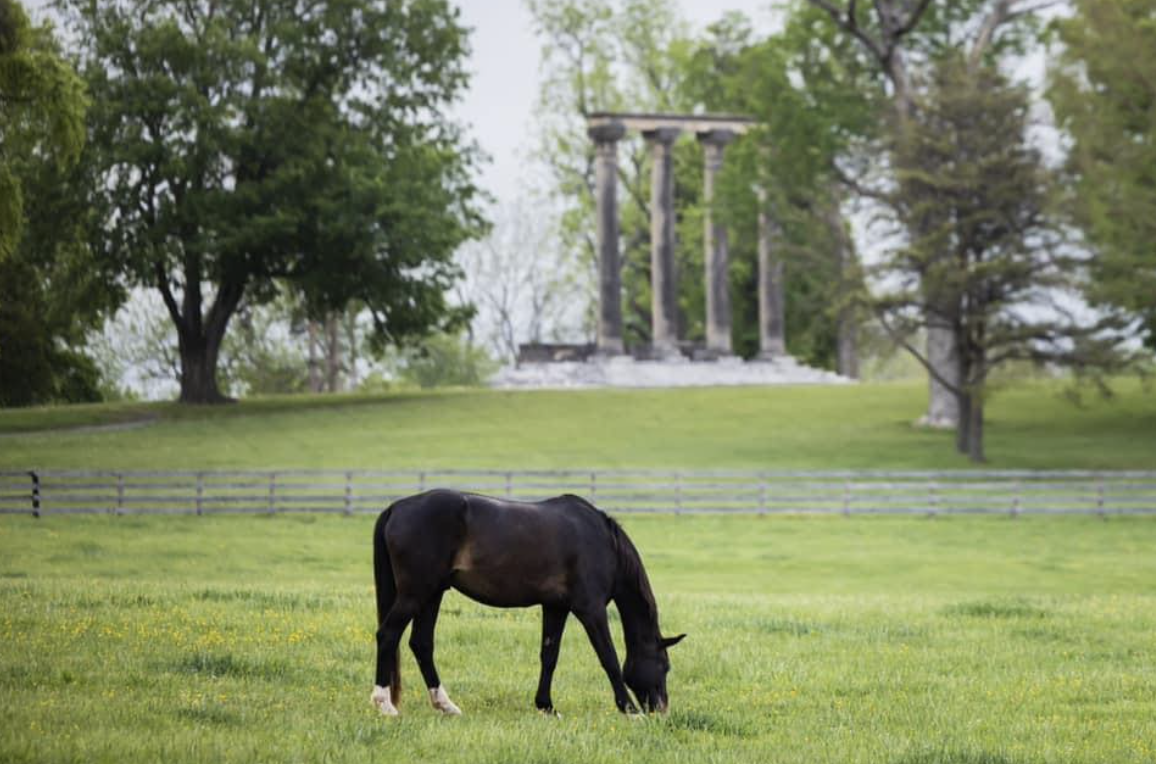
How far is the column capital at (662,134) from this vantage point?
77.8 metres

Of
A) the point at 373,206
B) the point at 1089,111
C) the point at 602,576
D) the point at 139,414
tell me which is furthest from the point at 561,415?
the point at 602,576

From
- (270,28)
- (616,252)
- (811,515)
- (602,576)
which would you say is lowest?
(811,515)

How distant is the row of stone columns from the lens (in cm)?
7769

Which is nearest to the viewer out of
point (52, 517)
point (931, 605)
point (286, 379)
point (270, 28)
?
point (931, 605)

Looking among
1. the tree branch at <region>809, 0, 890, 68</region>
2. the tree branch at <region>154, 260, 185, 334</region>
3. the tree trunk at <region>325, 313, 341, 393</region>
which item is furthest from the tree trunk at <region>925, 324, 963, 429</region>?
the tree trunk at <region>325, 313, 341, 393</region>

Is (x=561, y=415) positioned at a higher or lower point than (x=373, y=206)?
lower

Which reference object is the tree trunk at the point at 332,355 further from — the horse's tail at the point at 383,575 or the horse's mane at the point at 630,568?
the horse's mane at the point at 630,568

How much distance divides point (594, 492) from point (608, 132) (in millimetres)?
40001

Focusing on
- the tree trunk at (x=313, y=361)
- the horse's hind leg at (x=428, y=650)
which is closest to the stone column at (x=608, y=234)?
the tree trunk at (x=313, y=361)

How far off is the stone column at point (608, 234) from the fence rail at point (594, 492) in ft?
109

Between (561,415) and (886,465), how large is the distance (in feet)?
52.4

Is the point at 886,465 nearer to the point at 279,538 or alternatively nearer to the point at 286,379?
the point at 279,538

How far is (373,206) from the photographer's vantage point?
62188 millimetres

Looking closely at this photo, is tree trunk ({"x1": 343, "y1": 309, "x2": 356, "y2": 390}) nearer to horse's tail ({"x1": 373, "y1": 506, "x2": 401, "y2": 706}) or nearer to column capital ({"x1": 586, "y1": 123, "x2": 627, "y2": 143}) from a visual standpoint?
column capital ({"x1": 586, "y1": 123, "x2": 627, "y2": 143})
